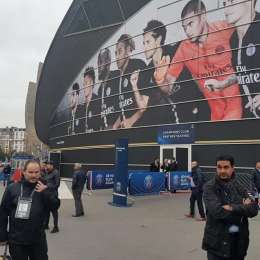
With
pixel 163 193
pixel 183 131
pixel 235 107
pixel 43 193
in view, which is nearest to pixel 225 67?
pixel 235 107

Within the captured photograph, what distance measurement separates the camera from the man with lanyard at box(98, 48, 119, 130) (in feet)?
114

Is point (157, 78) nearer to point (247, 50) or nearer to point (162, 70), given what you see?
point (162, 70)

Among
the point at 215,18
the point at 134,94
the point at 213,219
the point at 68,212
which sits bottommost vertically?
the point at 68,212

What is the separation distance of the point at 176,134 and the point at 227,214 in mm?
24256

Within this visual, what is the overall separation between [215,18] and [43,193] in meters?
23.2

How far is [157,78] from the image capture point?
3028cm

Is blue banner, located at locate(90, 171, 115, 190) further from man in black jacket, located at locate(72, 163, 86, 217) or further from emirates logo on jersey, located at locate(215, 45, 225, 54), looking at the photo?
emirates logo on jersey, located at locate(215, 45, 225, 54)

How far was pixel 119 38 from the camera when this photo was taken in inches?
1377

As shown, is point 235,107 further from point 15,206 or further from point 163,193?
point 15,206

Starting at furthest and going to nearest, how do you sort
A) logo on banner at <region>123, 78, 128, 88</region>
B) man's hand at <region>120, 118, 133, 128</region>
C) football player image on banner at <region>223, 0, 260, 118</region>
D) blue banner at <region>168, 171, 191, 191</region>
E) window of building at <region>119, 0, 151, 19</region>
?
logo on banner at <region>123, 78, 128, 88</region> → window of building at <region>119, 0, 151, 19</region> → man's hand at <region>120, 118, 133, 128</region> → football player image on banner at <region>223, 0, 260, 118</region> → blue banner at <region>168, 171, 191, 191</region>

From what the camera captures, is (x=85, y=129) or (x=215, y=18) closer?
(x=215, y=18)

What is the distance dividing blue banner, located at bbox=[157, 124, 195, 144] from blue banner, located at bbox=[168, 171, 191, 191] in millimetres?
4575

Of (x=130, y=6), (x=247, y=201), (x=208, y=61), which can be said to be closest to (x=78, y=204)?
(x=247, y=201)

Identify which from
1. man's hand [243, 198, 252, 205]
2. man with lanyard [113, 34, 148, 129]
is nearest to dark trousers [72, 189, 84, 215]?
man's hand [243, 198, 252, 205]
